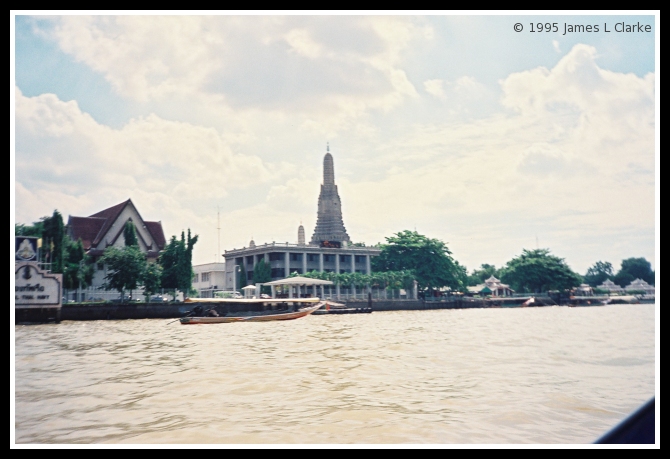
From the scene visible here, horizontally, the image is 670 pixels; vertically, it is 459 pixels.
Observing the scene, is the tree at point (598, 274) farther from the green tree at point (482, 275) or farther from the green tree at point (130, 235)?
the green tree at point (130, 235)

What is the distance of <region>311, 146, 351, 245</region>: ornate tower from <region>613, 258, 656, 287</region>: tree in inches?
789

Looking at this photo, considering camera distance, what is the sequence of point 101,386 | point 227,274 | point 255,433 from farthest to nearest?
point 227,274 < point 101,386 < point 255,433

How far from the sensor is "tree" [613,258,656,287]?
43.2 metres

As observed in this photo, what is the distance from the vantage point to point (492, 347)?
11.3 meters

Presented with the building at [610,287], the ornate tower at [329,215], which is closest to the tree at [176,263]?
the ornate tower at [329,215]

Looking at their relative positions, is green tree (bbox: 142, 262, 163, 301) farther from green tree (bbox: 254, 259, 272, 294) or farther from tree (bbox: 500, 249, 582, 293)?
tree (bbox: 500, 249, 582, 293)

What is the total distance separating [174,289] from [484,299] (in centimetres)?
2129

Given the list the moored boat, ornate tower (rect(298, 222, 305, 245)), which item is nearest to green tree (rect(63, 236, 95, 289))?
the moored boat

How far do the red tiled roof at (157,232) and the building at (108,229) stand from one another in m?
0.86

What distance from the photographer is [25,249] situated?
1714 cm

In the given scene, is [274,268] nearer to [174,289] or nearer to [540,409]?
[174,289]

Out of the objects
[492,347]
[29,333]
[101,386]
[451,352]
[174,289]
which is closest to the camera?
[101,386]

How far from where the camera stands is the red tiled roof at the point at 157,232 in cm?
3292

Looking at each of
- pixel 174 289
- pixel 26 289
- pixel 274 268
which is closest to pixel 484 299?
pixel 274 268
